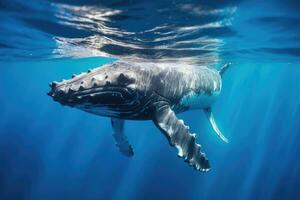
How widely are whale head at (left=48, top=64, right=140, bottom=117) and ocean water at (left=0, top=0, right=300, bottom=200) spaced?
162 inches

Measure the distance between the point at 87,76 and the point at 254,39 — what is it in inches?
491

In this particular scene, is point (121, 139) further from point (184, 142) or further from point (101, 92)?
point (101, 92)

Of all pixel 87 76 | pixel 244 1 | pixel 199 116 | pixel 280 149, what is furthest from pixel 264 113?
pixel 87 76

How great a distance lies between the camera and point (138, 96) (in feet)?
29.4

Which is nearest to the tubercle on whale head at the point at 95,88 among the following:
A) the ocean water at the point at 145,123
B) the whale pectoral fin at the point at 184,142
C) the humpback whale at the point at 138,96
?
the humpback whale at the point at 138,96

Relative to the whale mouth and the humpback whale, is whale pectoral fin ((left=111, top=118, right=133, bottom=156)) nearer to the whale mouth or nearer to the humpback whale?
the humpback whale

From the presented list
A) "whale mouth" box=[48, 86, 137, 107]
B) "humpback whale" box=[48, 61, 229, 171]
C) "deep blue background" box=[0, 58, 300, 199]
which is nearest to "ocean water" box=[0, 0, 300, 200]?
"deep blue background" box=[0, 58, 300, 199]

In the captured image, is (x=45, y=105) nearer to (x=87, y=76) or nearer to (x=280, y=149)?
(x=280, y=149)

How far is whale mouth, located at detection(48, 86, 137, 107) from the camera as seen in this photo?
24.0ft

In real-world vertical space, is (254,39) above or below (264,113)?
above

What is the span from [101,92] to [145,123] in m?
52.9

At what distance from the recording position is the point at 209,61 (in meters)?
24.8

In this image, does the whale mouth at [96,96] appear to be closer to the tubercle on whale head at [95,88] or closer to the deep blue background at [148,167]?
the tubercle on whale head at [95,88]

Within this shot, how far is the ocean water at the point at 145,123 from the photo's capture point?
44.4 ft
